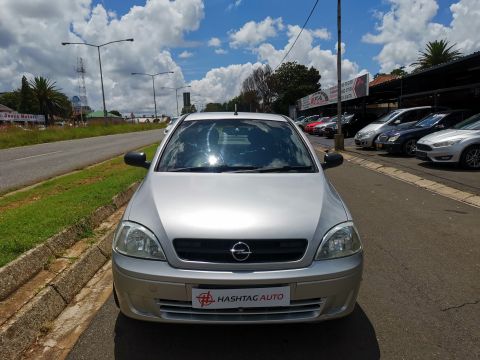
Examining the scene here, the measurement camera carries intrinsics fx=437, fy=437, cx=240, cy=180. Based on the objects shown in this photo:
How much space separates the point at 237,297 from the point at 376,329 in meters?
1.23

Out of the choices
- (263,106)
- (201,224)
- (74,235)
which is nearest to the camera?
(201,224)

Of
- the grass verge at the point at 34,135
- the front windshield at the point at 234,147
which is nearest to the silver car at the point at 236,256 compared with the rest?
the front windshield at the point at 234,147

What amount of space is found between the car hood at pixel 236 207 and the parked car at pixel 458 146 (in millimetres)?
8778

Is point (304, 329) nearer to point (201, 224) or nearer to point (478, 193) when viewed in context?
point (201, 224)

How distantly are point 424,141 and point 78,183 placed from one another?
8929 mm

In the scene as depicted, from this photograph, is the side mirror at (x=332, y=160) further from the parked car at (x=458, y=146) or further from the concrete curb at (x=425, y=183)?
the parked car at (x=458, y=146)

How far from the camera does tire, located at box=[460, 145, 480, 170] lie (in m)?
10.9

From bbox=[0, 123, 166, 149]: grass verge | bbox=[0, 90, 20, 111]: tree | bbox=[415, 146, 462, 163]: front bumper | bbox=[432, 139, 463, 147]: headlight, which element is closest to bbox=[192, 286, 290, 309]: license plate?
bbox=[415, 146, 462, 163]: front bumper

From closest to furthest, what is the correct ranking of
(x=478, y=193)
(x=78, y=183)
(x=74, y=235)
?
1. (x=74, y=235)
2. (x=478, y=193)
3. (x=78, y=183)

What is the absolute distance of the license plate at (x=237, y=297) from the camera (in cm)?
265

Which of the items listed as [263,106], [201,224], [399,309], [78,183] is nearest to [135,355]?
[201,224]

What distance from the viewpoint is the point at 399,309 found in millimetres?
3527

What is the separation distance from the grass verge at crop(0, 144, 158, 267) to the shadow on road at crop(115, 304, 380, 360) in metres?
1.49

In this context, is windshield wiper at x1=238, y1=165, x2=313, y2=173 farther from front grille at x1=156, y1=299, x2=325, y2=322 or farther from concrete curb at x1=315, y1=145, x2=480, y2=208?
concrete curb at x1=315, y1=145, x2=480, y2=208
